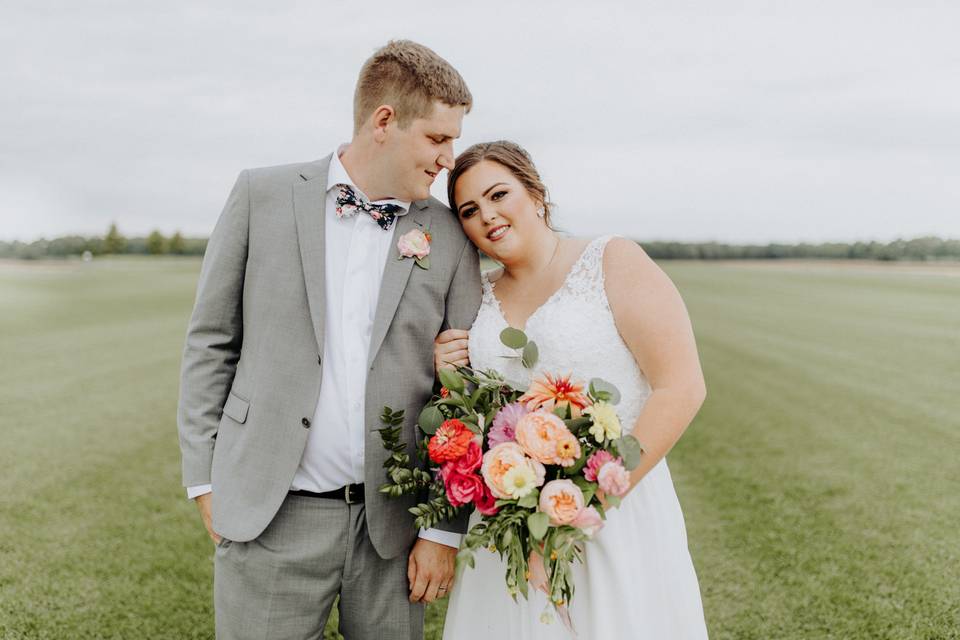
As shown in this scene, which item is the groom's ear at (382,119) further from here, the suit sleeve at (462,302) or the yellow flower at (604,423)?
the yellow flower at (604,423)

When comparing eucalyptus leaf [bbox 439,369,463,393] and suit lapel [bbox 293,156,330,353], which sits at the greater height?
suit lapel [bbox 293,156,330,353]

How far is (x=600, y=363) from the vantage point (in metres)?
2.73

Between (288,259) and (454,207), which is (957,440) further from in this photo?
(288,259)

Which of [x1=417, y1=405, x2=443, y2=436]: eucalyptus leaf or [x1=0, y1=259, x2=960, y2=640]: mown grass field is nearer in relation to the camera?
[x1=417, y1=405, x2=443, y2=436]: eucalyptus leaf

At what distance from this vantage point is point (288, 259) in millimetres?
2523

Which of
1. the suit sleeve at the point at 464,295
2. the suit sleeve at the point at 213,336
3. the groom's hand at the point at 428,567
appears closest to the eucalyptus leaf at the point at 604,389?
the suit sleeve at the point at 464,295

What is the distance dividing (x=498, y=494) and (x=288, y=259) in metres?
1.14

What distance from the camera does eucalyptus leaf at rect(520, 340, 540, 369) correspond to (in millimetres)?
2666

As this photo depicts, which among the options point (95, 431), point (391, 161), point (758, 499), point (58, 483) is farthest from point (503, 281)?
point (95, 431)

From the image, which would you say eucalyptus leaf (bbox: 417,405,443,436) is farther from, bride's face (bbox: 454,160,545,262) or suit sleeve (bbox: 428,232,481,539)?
bride's face (bbox: 454,160,545,262)

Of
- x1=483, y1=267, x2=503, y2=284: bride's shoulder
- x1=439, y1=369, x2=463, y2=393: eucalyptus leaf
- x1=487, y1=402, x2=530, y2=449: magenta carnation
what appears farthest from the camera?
x1=483, y1=267, x2=503, y2=284: bride's shoulder

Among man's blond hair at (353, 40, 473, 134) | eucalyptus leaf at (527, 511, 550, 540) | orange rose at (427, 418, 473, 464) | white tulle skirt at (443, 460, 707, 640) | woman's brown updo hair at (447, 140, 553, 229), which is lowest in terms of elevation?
white tulle skirt at (443, 460, 707, 640)

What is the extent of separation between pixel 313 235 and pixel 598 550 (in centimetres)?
164

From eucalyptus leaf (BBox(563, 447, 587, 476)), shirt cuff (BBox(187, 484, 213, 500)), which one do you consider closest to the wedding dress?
eucalyptus leaf (BBox(563, 447, 587, 476))
